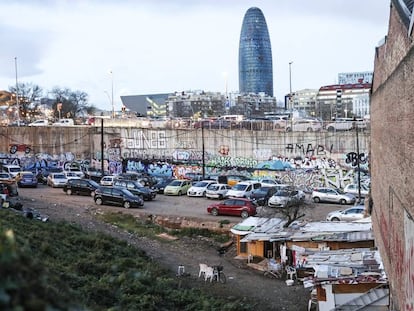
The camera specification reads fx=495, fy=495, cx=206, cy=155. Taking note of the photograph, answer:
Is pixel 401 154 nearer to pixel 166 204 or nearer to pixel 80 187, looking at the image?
pixel 166 204

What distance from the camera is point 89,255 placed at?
52.6ft

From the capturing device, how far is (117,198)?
3181cm

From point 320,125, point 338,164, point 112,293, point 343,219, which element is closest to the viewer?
point 112,293

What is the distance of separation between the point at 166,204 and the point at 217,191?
4.04 meters

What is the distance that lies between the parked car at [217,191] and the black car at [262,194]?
221cm

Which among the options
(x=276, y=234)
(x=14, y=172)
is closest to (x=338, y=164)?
(x=276, y=234)

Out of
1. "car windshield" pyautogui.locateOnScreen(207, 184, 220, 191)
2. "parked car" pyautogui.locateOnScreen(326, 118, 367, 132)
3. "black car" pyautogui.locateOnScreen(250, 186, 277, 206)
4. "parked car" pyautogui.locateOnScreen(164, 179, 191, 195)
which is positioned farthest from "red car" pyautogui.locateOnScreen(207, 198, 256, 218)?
"parked car" pyautogui.locateOnScreen(326, 118, 367, 132)

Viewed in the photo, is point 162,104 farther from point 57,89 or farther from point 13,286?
point 13,286

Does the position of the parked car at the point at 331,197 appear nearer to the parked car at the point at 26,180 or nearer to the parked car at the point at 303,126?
the parked car at the point at 303,126

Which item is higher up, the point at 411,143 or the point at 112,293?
the point at 411,143

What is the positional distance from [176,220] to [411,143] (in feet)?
69.6

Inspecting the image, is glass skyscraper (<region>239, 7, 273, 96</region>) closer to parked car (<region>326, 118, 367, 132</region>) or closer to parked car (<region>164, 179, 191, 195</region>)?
parked car (<region>326, 118, 367, 132</region>)

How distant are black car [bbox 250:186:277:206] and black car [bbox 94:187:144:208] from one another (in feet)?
24.9

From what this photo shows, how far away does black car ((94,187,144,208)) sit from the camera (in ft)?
104
